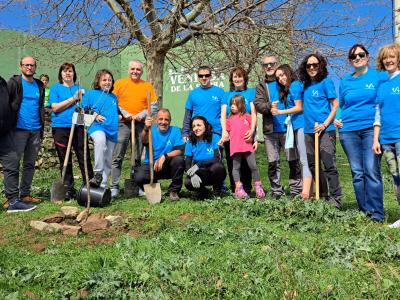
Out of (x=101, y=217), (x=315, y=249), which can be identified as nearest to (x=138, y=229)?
(x=101, y=217)

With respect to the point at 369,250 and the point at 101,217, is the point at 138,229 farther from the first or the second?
the point at 369,250

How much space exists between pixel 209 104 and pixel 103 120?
5.24ft

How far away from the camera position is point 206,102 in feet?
22.9

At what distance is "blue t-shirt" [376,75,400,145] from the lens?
183 inches

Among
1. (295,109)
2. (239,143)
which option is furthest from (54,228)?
(295,109)

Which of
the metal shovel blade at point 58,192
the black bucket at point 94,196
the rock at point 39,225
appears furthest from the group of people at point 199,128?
the rock at point 39,225

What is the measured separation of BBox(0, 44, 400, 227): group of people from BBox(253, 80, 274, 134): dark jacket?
14 millimetres

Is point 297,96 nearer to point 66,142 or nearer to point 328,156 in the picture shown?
point 328,156

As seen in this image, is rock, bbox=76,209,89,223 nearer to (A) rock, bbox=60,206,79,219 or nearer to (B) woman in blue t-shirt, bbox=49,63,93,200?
(A) rock, bbox=60,206,79,219

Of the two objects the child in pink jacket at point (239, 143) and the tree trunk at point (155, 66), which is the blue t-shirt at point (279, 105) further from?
the tree trunk at point (155, 66)

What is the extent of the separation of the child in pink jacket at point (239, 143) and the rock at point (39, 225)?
2.75m

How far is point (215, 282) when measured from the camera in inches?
122

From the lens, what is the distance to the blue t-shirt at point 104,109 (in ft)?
22.2

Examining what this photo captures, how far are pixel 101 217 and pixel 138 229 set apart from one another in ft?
1.55
